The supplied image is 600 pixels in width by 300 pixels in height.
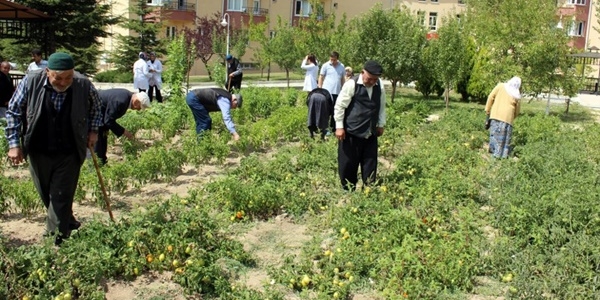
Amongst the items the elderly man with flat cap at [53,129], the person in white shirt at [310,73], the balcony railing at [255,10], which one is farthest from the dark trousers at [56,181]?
the balcony railing at [255,10]

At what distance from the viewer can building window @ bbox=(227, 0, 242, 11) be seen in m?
40.2

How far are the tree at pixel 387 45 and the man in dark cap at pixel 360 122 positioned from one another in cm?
1052

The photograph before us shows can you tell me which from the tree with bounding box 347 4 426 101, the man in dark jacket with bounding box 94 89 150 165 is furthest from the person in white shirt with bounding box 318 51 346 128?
the tree with bounding box 347 4 426 101

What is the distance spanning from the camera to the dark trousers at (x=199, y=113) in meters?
9.24

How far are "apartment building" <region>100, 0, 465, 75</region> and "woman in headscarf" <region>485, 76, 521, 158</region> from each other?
21717 millimetres

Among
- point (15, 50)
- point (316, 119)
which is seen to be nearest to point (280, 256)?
point (316, 119)

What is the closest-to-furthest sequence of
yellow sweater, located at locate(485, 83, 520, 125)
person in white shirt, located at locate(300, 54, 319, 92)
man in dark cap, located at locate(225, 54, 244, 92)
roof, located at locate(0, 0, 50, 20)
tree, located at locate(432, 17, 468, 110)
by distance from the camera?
yellow sweater, located at locate(485, 83, 520, 125) < person in white shirt, located at locate(300, 54, 319, 92) < roof, located at locate(0, 0, 50, 20) < man in dark cap, located at locate(225, 54, 244, 92) < tree, located at locate(432, 17, 468, 110)

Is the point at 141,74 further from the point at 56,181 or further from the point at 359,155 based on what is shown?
the point at 56,181

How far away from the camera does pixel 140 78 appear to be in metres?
14.7

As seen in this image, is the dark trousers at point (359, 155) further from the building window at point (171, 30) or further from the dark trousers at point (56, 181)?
the building window at point (171, 30)

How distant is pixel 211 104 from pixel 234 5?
32.7 meters

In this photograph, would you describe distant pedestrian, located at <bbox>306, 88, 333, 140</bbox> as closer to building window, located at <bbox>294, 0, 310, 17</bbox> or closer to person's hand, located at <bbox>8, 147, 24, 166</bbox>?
person's hand, located at <bbox>8, 147, 24, 166</bbox>

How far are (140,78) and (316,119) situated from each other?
6034 mm

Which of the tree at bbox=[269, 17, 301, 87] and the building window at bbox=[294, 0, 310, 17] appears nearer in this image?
the tree at bbox=[269, 17, 301, 87]
